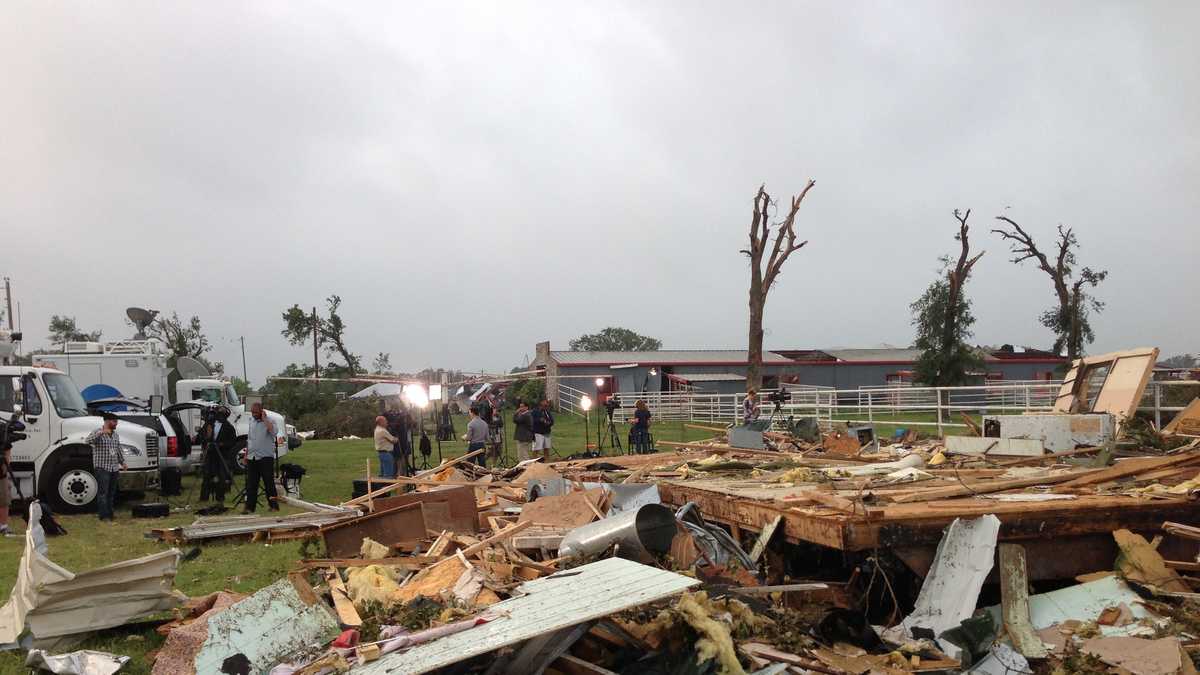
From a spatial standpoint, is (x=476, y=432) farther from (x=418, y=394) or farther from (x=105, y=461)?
(x=105, y=461)

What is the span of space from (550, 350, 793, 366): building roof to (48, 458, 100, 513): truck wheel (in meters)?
33.0

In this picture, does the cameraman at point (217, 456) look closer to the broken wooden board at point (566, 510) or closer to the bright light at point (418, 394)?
the bright light at point (418, 394)

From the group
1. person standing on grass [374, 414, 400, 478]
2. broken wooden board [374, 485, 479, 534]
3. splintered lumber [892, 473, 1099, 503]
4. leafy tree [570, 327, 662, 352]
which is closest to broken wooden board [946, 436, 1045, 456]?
splintered lumber [892, 473, 1099, 503]

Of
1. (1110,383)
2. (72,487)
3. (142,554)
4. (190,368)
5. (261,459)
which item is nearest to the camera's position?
(142,554)

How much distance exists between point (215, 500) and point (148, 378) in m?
5.82

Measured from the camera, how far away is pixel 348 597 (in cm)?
563

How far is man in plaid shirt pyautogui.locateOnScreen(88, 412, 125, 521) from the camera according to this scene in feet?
39.0

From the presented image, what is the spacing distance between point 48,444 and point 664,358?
40.6 m

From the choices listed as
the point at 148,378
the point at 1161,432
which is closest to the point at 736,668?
the point at 1161,432

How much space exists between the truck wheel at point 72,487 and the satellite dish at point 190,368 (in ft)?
31.8

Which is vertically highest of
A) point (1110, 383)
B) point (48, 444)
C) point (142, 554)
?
point (1110, 383)

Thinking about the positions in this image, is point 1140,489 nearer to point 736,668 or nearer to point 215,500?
point 736,668

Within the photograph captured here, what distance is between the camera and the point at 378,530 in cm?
788

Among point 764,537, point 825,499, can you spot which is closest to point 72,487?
point 764,537
